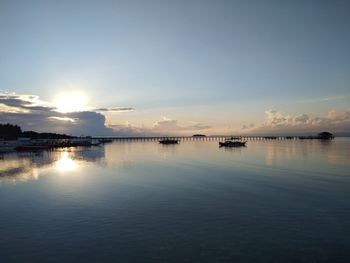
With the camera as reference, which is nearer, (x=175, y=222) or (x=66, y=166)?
(x=175, y=222)

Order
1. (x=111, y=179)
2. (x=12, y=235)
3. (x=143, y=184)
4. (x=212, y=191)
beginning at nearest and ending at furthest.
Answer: (x=12, y=235) < (x=212, y=191) < (x=143, y=184) < (x=111, y=179)

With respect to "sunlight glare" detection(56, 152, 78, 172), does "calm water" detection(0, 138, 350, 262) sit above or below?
below

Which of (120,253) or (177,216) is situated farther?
(177,216)

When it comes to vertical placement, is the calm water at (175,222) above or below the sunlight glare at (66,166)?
below

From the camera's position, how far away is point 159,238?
1299 cm

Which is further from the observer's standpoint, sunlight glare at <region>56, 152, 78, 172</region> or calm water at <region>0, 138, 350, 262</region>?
sunlight glare at <region>56, 152, 78, 172</region>

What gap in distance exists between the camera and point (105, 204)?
19.6 m

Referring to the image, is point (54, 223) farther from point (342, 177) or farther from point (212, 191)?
point (342, 177)

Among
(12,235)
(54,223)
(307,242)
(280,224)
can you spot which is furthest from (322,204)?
(12,235)

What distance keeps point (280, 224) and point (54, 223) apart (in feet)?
41.7

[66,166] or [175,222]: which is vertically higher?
[66,166]

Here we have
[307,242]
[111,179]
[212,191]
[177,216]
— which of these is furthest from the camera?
[111,179]

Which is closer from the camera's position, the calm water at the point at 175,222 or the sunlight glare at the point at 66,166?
the calm water at the point at 175,222

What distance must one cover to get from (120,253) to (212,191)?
13.8 m
